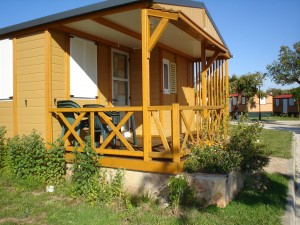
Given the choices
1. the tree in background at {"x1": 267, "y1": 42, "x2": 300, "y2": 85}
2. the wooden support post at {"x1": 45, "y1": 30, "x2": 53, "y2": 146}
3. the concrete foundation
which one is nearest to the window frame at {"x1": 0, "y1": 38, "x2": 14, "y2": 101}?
the wooden support post at {"x1": 45, "y1": 30, "x2": 53, "y2": 146}

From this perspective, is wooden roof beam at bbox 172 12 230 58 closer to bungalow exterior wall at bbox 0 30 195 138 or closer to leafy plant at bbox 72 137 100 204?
bungalow exterior wall at bbox 0 30 195 138

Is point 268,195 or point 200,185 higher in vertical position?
point 200,185

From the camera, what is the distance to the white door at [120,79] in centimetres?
805

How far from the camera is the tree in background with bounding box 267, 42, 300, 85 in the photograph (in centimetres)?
2647

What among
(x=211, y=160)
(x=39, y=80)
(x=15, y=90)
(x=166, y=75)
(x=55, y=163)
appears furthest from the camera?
(x=166, y=75)

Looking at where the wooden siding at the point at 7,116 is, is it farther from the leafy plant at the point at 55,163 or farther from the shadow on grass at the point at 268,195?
the shadow on grass at the point at 268,195

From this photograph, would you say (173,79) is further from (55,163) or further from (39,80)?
(55,163)

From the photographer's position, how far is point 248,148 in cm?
550

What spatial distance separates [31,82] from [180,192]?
4.04 meters

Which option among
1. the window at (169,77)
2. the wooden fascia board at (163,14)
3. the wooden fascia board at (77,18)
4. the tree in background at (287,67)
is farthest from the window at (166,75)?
the tree in background at (287,67)

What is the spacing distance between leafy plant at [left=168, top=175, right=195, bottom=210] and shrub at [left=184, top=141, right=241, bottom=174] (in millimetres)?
417

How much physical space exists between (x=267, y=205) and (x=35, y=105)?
Result: 4.84 meters

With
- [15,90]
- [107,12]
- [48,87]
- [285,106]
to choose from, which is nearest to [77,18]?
[107,12]

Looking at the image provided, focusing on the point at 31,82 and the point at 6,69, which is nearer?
the point at 31,82
